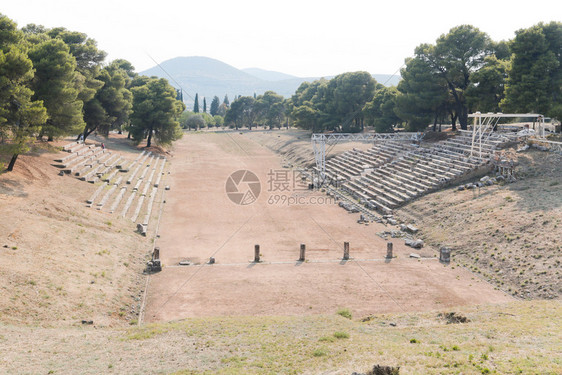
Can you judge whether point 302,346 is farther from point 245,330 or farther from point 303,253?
point 303,253

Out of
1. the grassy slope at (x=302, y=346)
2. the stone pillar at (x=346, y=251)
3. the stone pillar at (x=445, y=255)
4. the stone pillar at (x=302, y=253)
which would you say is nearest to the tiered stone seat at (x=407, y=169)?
the stone pillar at (x=445, y=255)

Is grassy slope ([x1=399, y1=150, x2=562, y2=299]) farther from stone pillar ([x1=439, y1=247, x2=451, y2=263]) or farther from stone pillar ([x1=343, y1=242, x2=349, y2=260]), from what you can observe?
stone pillar ([x1=343, y1=242, x2=349, y2=260])

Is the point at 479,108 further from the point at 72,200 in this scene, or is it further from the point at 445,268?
the point at 72,200

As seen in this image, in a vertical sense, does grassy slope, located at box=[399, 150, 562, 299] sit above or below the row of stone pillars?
above

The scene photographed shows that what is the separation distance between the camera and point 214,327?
49.6 feet

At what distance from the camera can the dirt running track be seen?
19.3 metres

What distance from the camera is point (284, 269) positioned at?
77.5ft

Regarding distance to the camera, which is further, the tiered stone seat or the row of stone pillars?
the tiered stone seat

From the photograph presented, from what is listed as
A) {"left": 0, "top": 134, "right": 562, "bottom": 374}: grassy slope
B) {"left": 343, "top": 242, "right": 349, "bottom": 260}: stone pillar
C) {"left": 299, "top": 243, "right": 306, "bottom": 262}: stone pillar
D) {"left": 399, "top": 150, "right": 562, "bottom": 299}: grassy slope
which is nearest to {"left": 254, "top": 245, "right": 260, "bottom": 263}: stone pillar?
{"left": 299, "top": 243, "right": 306, "bottom": 262}: stone pillar

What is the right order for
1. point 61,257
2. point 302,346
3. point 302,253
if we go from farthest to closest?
point 302,253, point 61,257, point 302,346

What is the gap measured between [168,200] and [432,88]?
3683 centimetres

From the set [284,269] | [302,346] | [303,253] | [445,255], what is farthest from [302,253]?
[302,346]

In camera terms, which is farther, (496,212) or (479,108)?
(479,108)

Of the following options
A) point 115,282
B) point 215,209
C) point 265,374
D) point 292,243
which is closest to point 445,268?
point 292,243
